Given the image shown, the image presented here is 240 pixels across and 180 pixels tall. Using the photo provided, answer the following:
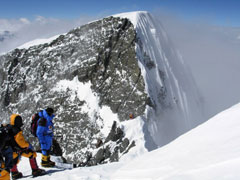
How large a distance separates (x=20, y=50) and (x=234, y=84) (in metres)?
46.9

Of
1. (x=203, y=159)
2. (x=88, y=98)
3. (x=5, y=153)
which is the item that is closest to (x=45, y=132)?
Answer: (x=5, y=153)

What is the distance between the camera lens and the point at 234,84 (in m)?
52.0

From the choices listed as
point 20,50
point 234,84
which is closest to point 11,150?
point 20,50

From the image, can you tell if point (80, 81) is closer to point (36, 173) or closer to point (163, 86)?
point (163, 86)

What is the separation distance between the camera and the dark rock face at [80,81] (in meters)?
20.3

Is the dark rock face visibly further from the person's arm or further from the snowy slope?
the snowy slope

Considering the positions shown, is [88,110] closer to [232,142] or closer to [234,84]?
[232,142]

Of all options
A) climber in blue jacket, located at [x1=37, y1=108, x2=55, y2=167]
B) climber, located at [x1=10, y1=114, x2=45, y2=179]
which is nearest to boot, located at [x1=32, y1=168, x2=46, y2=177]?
climber, located at [x1=10, y1=114, x2=45, y2=179]

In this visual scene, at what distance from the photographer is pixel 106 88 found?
2242cm

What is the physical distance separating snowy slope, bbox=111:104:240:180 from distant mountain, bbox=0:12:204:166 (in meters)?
12.4

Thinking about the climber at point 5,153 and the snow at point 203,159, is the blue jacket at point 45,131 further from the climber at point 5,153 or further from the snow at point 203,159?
the snow at point 203,159

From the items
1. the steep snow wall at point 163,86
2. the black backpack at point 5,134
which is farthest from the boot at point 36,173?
the steep snow wall at point 163,86

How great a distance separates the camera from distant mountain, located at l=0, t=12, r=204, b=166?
765 inches

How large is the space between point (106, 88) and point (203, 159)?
19558mm
